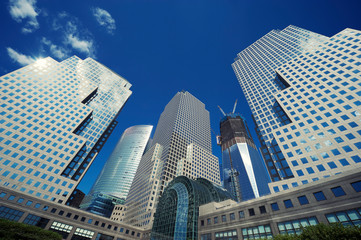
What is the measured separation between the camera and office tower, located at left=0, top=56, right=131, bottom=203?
64625 mm

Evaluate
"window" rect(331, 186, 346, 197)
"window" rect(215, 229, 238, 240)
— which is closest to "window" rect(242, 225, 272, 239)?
"window" rect(215, 229, 238, 240)

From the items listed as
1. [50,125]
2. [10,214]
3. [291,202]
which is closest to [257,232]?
[291,202]

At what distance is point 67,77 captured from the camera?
327 ft

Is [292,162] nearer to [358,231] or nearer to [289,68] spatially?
[358,231]

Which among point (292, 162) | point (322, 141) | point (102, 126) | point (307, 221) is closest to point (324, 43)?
point (322, 141)

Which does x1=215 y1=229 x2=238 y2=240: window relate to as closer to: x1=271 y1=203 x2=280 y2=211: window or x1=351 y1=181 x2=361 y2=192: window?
x1=271 y1=203 x2=280 y2=211: window

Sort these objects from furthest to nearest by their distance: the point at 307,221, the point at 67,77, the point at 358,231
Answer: the point at 67,77, the point at 307,221, the point at 358,231

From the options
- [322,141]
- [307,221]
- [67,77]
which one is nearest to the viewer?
[307,221]

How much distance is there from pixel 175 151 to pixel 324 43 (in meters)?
107

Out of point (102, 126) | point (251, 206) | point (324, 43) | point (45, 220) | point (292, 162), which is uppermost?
point (324, 43)

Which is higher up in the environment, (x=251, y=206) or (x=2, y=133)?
(x=2, y=133)

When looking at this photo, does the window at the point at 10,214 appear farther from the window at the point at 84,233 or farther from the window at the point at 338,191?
the window at the point at 338,191

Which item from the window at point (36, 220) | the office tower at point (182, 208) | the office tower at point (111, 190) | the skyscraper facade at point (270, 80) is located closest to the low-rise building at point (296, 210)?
the office tower at point (182, 208)

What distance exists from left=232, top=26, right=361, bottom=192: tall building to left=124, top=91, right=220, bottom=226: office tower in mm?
53849
